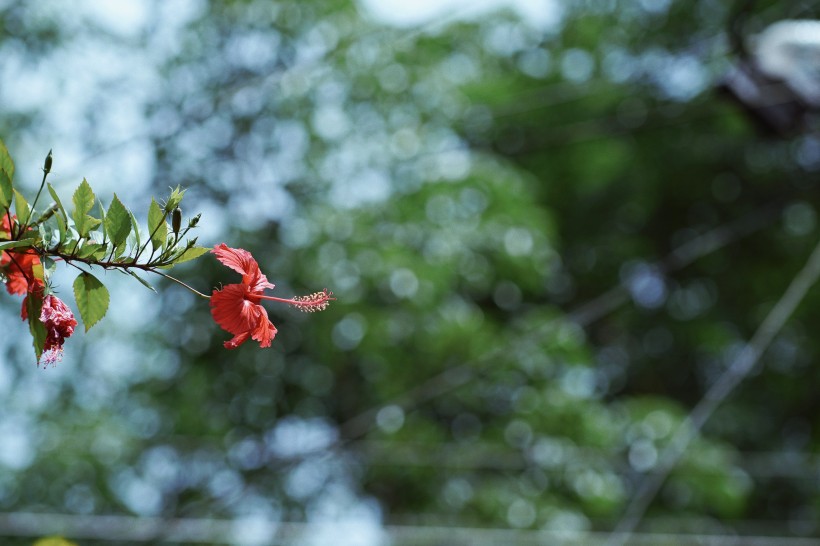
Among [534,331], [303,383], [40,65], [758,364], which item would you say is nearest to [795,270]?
[758,364]

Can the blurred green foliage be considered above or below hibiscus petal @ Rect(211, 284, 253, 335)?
above

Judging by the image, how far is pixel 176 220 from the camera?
0.85 meters

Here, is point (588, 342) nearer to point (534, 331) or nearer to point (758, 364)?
point (758, 364)

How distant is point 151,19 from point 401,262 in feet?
6.72

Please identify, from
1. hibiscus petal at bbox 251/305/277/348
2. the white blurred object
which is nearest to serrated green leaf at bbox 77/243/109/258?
hibiscus petal at bbox 251/305/277/348

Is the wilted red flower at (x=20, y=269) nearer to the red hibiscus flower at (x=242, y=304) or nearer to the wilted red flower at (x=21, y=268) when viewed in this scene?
the wilted red flower at (x=21, y=268)

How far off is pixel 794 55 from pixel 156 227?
3165 millimetres

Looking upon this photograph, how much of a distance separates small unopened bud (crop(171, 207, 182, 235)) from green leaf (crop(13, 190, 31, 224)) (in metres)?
0.10

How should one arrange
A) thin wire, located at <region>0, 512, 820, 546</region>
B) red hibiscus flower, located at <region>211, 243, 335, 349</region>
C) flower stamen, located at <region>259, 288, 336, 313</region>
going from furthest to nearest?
thin wire, located at <region>0, 512, 820, 546</region>, flower stamen, located at <region>259, 288, 336, 313</region>, red hibiscus flower, located at <region>211, 243, 335, 349</region>

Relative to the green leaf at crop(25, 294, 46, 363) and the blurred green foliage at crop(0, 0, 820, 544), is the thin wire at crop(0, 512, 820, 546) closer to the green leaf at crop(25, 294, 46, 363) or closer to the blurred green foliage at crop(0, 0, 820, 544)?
the blurred green foliage at crop(0, 0, 820, 544)

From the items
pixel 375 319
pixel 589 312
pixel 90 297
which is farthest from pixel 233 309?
pixel 589 312

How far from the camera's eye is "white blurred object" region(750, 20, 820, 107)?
138 inches

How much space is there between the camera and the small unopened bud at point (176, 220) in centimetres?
84

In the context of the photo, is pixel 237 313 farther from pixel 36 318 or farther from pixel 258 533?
pixel 258 533
